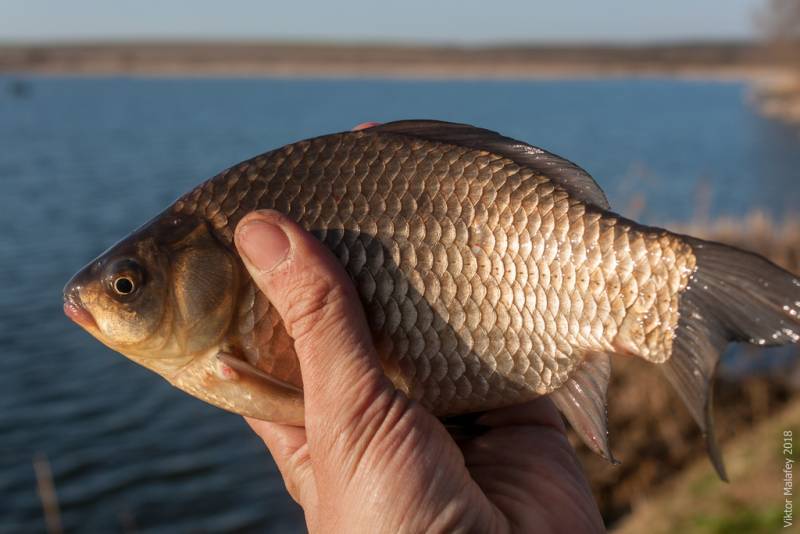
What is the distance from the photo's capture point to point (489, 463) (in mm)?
3029

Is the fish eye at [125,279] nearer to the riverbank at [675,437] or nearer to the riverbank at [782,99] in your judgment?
the riverbank at [675,437]

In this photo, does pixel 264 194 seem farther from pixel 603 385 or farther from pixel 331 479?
pixel 603 385

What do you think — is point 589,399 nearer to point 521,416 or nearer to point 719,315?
point 719,315

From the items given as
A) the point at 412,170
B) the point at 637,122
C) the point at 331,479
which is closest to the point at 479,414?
the point at 331,479

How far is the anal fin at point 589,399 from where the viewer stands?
8.52 feet

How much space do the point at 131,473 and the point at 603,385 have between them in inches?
307

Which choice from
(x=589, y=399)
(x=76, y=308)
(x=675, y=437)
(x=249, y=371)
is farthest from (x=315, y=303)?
(x=675, y=437)

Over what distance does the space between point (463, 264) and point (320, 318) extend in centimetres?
46

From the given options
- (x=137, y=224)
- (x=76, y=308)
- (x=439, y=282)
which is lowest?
(x=137, y=224)

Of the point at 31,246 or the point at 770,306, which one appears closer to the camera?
the point at 770,306

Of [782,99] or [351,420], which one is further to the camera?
[782,99]

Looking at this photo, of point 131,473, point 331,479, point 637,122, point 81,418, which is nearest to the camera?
point 331,479

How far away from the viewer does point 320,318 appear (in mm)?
2486

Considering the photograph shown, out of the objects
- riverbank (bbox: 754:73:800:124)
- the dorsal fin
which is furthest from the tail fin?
riverbank (bbox: 754:73:800:124)
